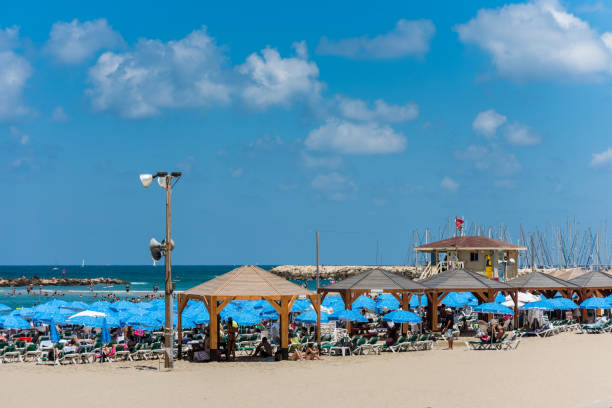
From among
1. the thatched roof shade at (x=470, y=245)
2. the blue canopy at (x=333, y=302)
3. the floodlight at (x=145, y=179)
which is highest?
the floodlight at (x=145, y=179)

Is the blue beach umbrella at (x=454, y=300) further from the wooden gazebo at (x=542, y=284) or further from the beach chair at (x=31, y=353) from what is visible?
the beach chair at (x=31, y=353)

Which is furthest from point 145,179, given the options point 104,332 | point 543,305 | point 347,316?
point 543,305

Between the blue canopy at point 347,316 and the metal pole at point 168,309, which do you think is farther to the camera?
the blue canopy at point 347,316

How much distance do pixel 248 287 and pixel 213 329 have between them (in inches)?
69.0

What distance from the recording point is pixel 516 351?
1009 inches

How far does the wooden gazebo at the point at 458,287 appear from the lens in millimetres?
31984

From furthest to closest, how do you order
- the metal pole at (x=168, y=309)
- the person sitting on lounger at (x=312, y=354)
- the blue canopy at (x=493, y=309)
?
1. the blue canopy at (x=493, y=309)
2. the person sitting on lounger at (x=312, y=354)
3. the metal pole at (x=168, y=309)

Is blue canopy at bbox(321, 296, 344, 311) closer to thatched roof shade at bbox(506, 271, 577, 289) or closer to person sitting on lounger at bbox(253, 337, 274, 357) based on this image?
person sitting on lounger at bbox(253, 337, 274, 357)

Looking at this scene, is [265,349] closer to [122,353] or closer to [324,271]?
[122,353]

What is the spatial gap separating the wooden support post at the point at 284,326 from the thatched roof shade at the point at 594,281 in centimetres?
2123

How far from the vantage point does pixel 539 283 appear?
1444 inches

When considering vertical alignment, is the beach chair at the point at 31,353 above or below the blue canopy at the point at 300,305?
below

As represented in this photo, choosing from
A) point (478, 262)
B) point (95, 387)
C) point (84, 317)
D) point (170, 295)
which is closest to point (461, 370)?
point (170, 295)

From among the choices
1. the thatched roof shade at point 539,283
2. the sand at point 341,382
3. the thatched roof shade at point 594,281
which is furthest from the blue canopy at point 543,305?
the thatched roof shade at point 594,281
